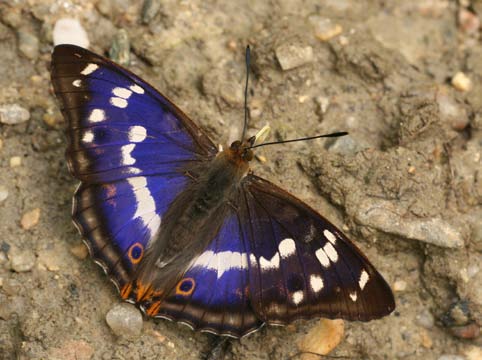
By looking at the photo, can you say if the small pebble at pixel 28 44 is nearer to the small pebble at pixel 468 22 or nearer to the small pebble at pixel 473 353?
the small pebble at pixel 468 22

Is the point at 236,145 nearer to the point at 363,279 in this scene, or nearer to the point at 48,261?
the point at 363,279

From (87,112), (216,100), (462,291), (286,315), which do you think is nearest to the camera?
(286,315)

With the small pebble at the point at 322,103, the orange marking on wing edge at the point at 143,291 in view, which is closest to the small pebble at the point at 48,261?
the orange marking on wing edge at the point at 143,291

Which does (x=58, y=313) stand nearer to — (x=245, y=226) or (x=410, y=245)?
(x=245, y=226)

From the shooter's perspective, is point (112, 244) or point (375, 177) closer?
point (112, 244)

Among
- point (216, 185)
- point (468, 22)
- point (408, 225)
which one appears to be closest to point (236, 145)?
point (216, 185)

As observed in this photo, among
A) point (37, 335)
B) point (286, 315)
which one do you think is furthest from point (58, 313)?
point (286, 315)
